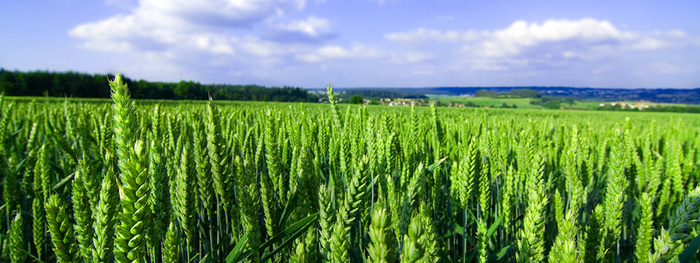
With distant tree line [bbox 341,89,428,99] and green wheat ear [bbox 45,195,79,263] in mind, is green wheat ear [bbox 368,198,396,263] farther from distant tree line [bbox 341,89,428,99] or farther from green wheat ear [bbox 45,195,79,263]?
distant tree line [bbox 341,89,428,99]

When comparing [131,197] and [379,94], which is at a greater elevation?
[379,94]

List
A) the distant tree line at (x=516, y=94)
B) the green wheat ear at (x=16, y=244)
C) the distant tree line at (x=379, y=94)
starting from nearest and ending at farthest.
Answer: the green wheat ear at (x=16, y=244) → the distant tree line at (x=379, y=94) → the distant tree line at (x=516, y=94)

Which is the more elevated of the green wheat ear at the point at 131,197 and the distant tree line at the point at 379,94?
the distant tree line at the point at 379,94

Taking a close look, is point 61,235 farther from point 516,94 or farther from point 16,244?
point 516,94

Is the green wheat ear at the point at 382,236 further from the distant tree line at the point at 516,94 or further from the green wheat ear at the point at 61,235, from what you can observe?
the distant tree line at the point at 516,94

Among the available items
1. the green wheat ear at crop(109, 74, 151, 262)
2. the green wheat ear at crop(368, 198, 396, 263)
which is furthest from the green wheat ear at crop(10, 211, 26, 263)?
the green wheat ear at crop(368, 198, 396, 263)

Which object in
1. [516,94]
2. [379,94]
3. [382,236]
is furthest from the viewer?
[516,94]

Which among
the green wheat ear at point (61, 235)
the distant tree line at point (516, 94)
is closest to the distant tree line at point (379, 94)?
the green wheat ear at point (61, 235)

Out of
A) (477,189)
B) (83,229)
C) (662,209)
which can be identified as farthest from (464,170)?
(662,209)

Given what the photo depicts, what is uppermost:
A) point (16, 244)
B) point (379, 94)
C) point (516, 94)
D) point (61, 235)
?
point (516, 94)

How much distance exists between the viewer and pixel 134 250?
17.3 inches

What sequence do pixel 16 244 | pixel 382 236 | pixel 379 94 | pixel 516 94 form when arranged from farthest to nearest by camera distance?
pixel 516 94 → pixel 379 94 → pixel 16 244 → pixel 382 236

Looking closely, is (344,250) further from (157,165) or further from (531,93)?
(531,93)

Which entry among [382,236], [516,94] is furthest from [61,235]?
[516,94]
